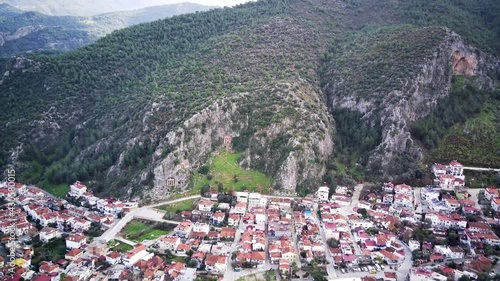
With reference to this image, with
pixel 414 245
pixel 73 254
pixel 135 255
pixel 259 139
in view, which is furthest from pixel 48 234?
pixel 414 245

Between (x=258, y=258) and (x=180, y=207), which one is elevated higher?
(x=180, y=207)

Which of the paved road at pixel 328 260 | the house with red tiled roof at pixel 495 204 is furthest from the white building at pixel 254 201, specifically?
the house with red tiled roof at pixel 495 204

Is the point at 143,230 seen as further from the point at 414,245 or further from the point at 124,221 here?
the point at 414,245

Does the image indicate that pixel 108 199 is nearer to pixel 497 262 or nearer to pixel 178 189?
pixel 178 189

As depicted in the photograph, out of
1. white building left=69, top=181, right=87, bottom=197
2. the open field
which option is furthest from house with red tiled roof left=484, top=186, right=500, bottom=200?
white building left=69, top=181, right=87, bottom=197

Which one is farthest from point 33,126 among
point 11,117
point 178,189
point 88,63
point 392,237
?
point 392,237

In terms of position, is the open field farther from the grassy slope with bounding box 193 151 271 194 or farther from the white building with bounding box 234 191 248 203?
the white building with bounding box 234 191 248 203
